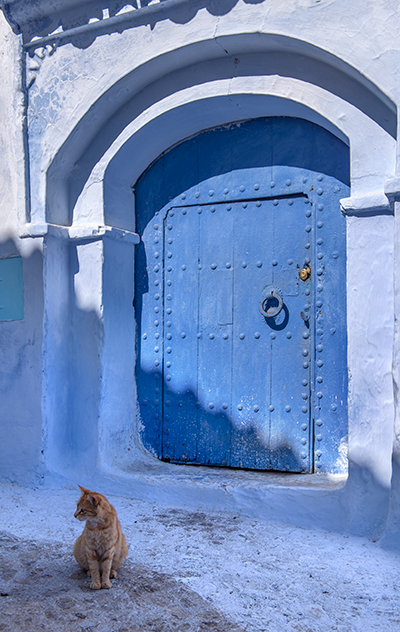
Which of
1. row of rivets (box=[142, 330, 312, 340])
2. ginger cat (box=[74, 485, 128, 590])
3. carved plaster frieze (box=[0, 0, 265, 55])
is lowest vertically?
ginger cat (box=[74, 485, 128, 590])

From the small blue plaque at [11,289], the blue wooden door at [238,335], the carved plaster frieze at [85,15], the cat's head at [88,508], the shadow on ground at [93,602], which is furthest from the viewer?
the small blue plaque at [11,289]

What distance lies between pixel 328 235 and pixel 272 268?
37 cm

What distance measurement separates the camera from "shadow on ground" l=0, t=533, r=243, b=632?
171 cm

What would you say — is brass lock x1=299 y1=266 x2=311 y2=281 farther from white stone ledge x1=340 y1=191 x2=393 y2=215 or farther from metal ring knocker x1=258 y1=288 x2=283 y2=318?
white stone ledge x1=340 y1=191 x2=393 y2=215

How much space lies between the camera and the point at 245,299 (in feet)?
10.3

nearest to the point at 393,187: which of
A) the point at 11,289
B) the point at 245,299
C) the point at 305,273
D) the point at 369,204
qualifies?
the point at 369,204

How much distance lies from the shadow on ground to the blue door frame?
1.19 metres

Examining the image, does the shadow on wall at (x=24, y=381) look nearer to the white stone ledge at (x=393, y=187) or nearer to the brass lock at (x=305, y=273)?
the brass lock at (x=305, y=273)

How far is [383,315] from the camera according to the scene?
2523mm

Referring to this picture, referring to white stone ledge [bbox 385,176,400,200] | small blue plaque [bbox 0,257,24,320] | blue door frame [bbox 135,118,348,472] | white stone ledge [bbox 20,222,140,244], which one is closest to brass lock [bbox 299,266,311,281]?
blue door frame [bbox 135,118,348,472]

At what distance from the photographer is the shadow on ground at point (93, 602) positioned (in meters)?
1.71

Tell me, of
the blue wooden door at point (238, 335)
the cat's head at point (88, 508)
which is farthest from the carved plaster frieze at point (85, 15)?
the cat's head at point (88, 508)

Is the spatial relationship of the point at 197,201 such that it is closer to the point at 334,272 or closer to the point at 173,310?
the point at 173,310

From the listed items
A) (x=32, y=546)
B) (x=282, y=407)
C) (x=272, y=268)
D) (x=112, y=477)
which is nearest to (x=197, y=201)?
(x=272, y=268)
